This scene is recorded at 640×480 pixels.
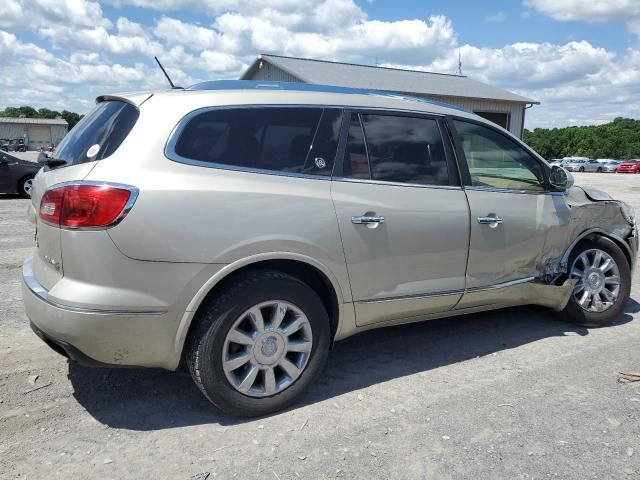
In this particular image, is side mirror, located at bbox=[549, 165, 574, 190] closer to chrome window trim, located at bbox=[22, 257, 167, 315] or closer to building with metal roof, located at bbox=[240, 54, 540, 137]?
chrome window trim, located at bbox=[22, 257, 167, 315]

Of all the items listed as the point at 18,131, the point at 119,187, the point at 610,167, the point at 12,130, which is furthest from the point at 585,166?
the point at 12,130

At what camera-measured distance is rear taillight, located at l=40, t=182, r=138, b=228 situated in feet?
9.29

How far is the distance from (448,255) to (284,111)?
4.84ft

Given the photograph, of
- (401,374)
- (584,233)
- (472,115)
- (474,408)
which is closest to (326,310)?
(401,374)

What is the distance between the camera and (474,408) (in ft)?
11.3

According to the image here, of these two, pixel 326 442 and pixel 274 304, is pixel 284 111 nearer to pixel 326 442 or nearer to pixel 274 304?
pixel 274 304

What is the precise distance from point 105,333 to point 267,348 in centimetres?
88

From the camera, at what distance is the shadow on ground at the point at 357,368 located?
3336 millimetres

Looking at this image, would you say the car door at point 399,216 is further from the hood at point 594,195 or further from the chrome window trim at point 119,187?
the hood at point 594,195

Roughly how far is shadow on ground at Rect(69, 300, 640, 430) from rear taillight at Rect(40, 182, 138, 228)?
3.87ft

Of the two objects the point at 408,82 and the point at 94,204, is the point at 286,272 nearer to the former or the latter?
the point at 94,204

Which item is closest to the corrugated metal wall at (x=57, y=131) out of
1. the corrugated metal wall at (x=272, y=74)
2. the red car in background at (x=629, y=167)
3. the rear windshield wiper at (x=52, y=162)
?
the corrugated metal wall at (x=272, y=74)

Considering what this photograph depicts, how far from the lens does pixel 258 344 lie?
322cm

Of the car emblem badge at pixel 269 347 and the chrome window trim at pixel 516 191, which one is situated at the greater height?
the chrome window trim at pixel 516 191
